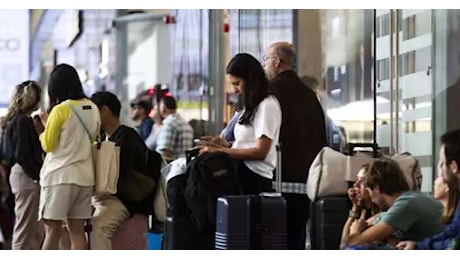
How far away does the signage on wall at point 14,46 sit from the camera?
29.2 ft

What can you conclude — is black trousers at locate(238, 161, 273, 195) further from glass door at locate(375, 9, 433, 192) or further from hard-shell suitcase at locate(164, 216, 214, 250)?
glass door at locate(375, 9, 433, 192)

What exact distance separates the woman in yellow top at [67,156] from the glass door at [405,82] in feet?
5.97

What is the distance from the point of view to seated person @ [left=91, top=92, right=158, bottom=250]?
5594 millimetres

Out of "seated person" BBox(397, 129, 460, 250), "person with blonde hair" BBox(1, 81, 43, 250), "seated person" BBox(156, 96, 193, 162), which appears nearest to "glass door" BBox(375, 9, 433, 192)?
"seated person" BBox(397, 129, 460, 250)

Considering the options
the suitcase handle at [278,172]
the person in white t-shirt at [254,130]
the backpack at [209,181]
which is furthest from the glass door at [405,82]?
the backpack at [209,181]

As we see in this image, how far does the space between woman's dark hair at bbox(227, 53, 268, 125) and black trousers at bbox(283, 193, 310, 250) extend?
534 millimetres

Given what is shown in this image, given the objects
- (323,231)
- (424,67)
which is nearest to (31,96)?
(323,231)

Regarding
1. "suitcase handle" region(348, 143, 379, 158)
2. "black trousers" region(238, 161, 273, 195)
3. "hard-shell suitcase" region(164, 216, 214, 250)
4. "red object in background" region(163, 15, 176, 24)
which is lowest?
"hard-shell suitcase" region(164, 216, 214, 250)

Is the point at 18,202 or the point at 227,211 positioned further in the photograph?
the point at 18,202

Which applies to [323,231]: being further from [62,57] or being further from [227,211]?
[62,57]

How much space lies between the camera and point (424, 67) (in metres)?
6.03

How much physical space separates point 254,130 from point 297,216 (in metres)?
0.57

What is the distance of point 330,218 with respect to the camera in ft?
16.9
